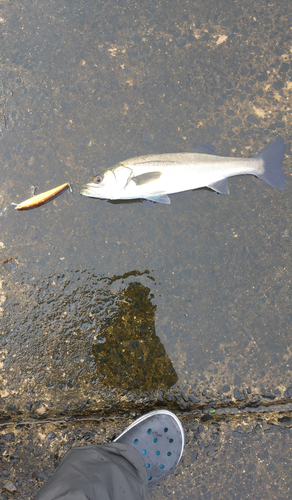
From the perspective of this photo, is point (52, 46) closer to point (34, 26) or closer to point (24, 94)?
point (34, 26)

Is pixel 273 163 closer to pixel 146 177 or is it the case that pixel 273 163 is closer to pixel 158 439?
pixel 146 177

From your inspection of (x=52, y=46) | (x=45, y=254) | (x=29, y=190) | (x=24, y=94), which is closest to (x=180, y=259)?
(x=45, y=254)

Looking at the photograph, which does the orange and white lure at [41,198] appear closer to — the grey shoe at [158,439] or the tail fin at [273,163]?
the tail fin at [273,163]

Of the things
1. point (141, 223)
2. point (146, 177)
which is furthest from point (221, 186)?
point (141, 223)

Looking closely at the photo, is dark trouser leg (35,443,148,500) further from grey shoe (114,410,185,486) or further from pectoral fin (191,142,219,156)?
pectoral fin (191,142,219,156)

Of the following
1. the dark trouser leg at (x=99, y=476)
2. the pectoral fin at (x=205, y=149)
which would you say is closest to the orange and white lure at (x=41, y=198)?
the pectoral fin at (x=205, y=149)

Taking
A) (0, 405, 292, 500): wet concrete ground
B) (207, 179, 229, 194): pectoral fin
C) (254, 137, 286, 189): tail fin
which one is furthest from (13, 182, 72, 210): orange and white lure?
(0, 405, 292, 500): wet concrete ground
